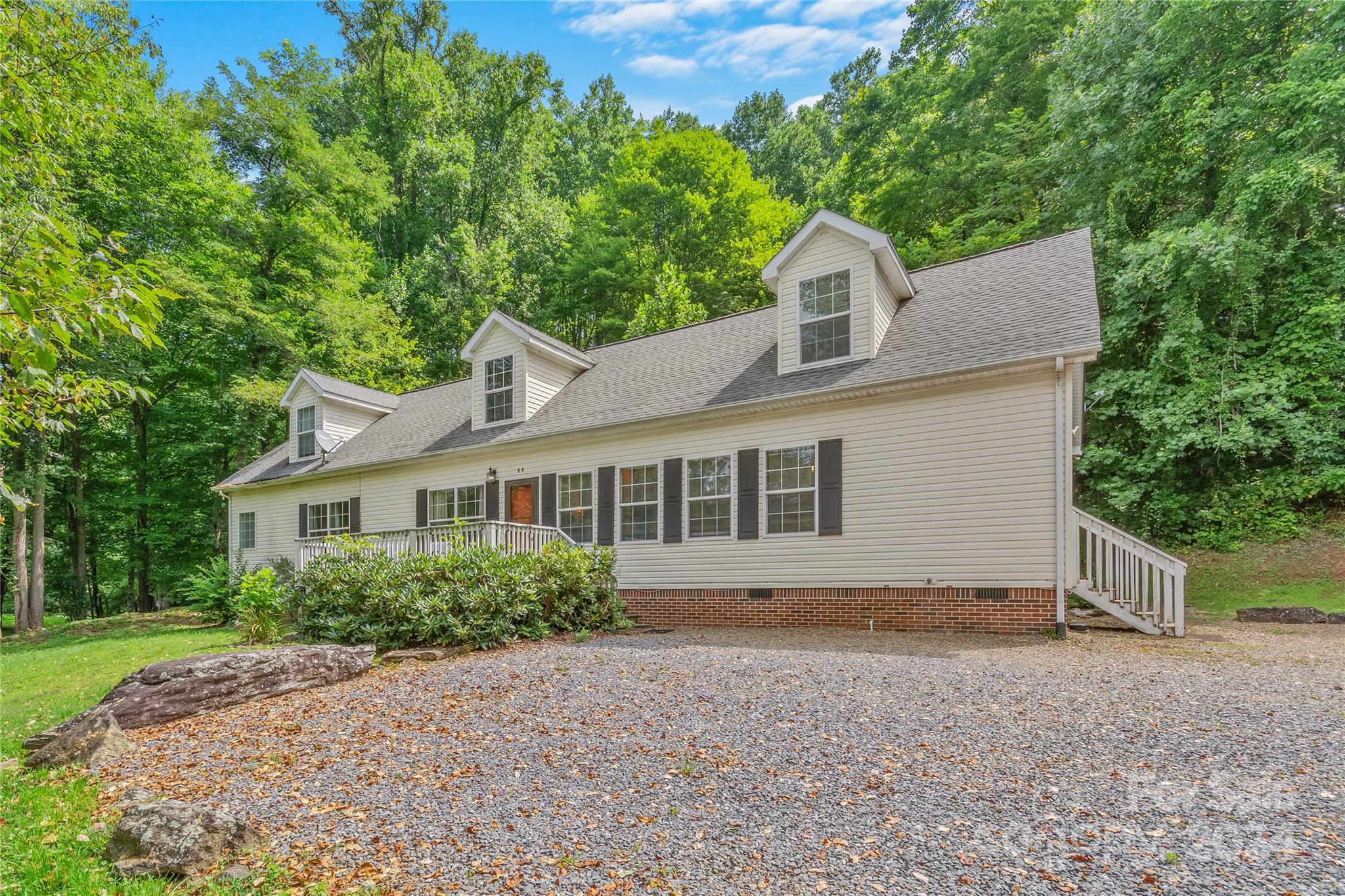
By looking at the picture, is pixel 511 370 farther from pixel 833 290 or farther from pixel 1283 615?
pixel 1283 615

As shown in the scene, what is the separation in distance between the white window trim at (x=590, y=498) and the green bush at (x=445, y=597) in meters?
2.19

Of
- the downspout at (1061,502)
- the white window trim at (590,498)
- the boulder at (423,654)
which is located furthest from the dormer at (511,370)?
the downspout at (1061,502)

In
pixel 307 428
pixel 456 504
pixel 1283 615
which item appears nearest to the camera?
pixel 1283 615

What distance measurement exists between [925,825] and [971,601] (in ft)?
19.7

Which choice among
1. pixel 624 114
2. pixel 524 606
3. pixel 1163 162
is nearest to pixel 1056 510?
pixel 524 606

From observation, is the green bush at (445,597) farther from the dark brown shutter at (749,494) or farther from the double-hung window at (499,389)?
the double-hung window at (499,389)

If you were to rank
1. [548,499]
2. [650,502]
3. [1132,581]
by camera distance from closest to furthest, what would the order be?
1. [1132,581]
2. [650,502]
3. [548,499]

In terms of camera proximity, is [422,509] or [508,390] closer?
[508,390]

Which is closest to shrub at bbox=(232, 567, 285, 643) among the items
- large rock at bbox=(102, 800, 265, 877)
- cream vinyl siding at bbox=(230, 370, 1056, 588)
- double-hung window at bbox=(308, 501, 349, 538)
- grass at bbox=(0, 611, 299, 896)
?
grass at bbox=(0, 611, 299, 896)

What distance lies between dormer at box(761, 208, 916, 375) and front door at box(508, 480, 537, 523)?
17.9 ft

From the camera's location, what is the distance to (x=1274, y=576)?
11.6m

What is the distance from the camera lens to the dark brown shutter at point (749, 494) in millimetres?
10258

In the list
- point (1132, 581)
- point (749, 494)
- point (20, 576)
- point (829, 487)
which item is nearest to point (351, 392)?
point (20, 576)

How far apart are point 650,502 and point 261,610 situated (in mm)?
6091
